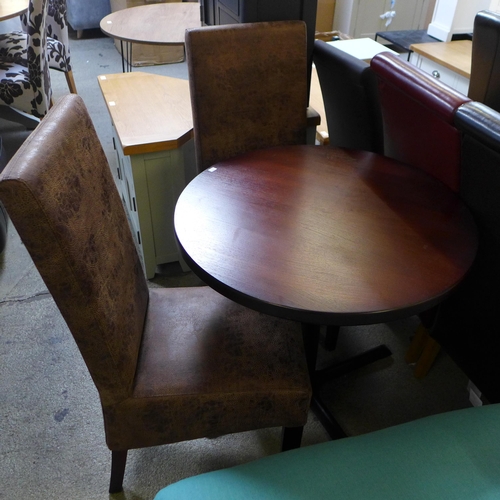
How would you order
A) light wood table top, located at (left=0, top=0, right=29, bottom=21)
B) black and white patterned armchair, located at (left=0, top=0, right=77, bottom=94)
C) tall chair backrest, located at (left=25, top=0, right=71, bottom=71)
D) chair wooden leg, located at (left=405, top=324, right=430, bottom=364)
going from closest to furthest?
chair wooden leg, located at (left=405, top=324, right=430, bottom=364) → light wood table top, located at (left=0, top=0, right=29, bottom=21) → black and white patterned armchair, located at (left=0, top=0, right=77, bottom=94) → tall chair backrest, located at (left=25, top=0, right=71, bottom=71)

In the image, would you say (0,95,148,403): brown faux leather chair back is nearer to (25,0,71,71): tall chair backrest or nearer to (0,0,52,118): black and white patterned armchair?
(0,0,52,118): black and white patterned armchair

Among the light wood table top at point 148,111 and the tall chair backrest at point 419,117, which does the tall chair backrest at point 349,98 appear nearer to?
the tall chair backrest at point 419,117

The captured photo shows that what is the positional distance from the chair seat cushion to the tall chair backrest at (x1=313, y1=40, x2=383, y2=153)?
0.74 metres

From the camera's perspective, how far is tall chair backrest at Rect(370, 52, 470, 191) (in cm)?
124

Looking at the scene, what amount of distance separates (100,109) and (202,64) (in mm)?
2118

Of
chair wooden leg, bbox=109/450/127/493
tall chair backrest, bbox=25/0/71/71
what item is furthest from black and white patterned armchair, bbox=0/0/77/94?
chair wooden leg, bbox=109/450/127/493

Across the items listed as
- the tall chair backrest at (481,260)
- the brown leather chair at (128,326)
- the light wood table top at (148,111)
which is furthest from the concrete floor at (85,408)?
the light wood table top at (148,111)

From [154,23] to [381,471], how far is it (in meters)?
2.82

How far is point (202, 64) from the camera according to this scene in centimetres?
154

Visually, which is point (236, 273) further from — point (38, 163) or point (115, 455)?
point (115, 455)

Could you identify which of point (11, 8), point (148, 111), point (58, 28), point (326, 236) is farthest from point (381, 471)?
point (58, 28)

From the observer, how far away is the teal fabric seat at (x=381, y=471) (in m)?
0.86

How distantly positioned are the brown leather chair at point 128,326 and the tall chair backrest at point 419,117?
0.61 meters

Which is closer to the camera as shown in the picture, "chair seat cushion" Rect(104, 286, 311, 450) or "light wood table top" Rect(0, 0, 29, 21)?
"chair seat cushion" Rect(104, 286, 311, 450)
